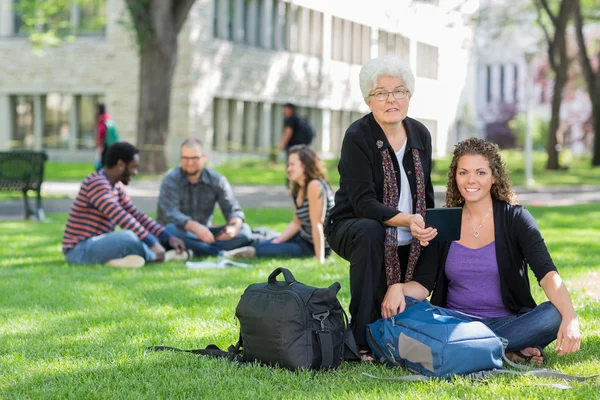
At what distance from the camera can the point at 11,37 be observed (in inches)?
1497

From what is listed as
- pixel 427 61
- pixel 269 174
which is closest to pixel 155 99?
pixel 269 174

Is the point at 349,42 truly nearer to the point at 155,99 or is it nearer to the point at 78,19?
the point at 78,19

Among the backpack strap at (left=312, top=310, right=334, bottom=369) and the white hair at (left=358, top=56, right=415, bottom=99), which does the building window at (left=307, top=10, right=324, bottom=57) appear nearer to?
the white hair at (left=358, top=56, right=415, bottom=99)

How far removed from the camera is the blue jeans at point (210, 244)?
10.6 meters

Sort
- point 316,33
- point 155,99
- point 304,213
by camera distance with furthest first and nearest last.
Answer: point 316,33 → point 155,99 → point 304,213

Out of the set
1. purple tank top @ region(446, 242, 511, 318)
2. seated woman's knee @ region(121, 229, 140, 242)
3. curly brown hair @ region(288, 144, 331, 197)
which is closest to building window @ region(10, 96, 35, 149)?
seated woman's knee @ region(121, 229, 140, 242)

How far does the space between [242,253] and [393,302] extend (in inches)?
195

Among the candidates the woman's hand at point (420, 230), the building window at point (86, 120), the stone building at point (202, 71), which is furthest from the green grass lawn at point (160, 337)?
the building window at point (86, 120)

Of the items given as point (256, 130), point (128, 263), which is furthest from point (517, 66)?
point (128, 263)

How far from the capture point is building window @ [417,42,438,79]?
48.0 feet

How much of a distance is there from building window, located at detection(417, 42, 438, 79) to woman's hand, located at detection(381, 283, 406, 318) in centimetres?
712

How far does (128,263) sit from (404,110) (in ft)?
14.8

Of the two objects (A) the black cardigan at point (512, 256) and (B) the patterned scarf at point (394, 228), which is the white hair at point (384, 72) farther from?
(A) the black cardigan at point (512, 256)

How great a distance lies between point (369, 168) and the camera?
587cm
